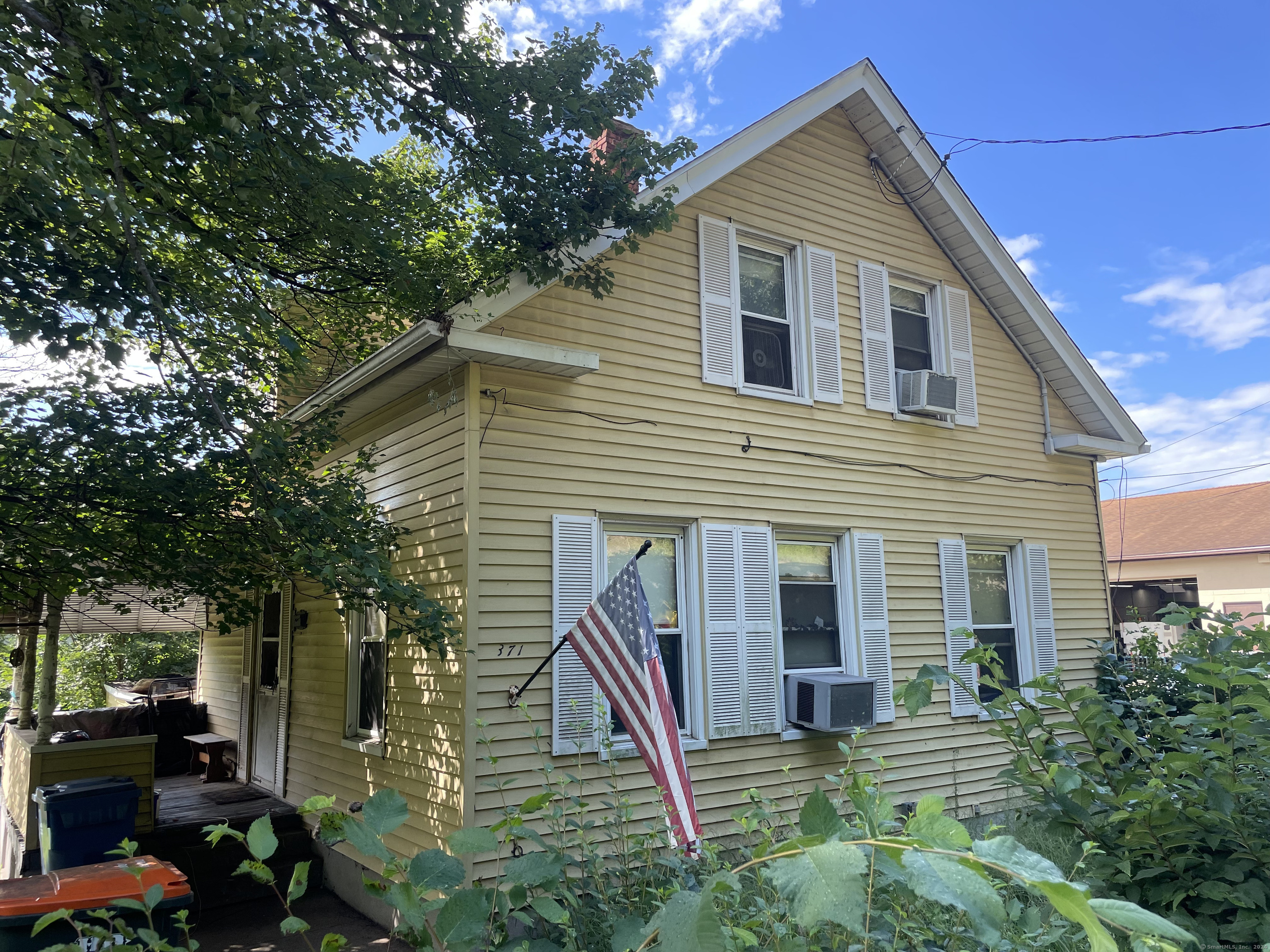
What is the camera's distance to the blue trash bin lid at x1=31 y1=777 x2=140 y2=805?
662 cm

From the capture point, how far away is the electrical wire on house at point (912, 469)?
314 inches

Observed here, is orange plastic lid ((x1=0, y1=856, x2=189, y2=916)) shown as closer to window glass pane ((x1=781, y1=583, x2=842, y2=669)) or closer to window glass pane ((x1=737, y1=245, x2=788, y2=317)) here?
window glass pane ((x1=781, y1=583, x2=842, y2=669))

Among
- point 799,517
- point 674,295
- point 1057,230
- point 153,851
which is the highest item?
point 1057,230

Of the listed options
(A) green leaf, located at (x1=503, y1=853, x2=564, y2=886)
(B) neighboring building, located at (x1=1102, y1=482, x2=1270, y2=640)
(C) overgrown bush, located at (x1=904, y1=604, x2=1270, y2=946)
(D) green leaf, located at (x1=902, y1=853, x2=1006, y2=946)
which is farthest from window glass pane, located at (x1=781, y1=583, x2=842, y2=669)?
(B) neighboring building, located at (x1=1102, y1=482, x2=1270, y2=640)

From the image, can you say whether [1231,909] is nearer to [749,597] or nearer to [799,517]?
[749,597]

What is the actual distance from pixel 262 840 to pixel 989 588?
966cm

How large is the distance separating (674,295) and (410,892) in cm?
675

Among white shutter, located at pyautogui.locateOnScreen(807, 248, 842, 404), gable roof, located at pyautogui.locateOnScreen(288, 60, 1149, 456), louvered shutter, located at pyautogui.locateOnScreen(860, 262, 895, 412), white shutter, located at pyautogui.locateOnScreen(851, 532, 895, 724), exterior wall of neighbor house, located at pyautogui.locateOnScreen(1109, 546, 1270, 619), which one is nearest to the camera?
gable roof, located at pyautogui.locateOnScreen(288, 60, 1149, 456)

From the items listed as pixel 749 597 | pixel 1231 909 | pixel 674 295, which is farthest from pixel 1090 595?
pixel 1231 909

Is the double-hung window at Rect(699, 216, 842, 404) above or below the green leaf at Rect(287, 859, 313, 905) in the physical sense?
above

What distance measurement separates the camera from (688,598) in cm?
725

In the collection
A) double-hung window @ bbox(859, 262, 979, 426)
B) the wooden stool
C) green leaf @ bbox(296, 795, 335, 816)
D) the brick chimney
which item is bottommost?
the wooden stool

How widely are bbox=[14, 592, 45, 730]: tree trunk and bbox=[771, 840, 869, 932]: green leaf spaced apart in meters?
8.90

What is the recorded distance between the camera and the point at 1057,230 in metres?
27.8
